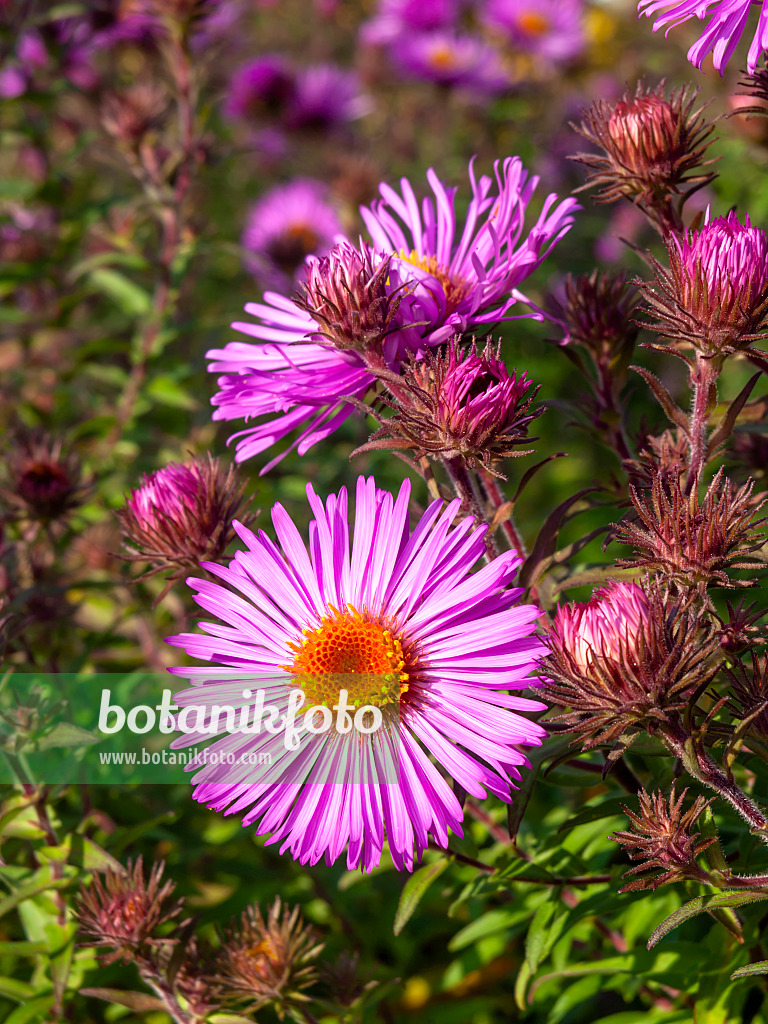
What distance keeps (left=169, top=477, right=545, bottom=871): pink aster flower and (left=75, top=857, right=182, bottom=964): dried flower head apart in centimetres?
19

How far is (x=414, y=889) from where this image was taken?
106 cm

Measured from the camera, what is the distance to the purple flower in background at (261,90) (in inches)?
147

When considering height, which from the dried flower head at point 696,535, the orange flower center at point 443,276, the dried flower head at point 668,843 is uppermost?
the orange flower center at point 443,276

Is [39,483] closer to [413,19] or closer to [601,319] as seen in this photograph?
[601,319]

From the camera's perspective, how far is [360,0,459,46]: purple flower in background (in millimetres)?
4262

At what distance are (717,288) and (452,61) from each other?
3.55 m

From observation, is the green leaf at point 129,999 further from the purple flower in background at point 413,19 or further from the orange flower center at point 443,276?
the purple flower in background at point 413,19

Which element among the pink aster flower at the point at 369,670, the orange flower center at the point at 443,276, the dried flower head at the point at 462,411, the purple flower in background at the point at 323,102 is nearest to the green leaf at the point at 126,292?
the orange flower center at the point at 443,276

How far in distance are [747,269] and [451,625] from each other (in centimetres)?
49

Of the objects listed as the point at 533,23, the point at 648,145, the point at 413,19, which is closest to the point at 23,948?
the point at 648,145

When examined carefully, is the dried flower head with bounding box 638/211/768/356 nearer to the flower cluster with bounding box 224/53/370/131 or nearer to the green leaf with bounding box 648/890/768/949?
the green leaf with bounding box 648/890/768/949

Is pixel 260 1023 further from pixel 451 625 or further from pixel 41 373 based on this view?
pixel 41 373

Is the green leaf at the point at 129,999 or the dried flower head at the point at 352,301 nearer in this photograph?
the dried flower head at the point at 352,301

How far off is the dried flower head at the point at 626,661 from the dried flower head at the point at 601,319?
439mm
